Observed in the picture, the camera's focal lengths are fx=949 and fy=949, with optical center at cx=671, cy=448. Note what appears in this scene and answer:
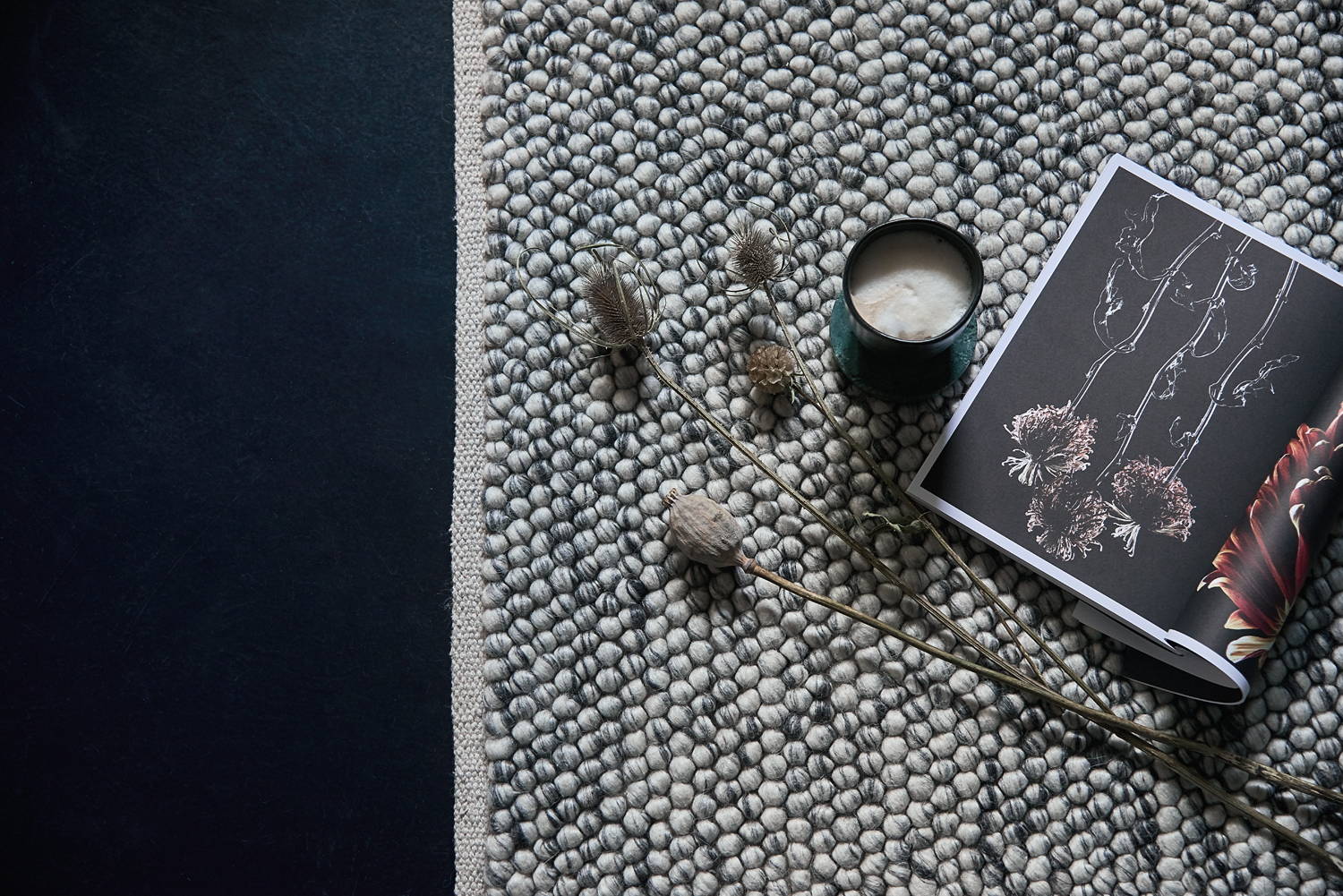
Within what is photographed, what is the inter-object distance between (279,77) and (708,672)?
0.58m

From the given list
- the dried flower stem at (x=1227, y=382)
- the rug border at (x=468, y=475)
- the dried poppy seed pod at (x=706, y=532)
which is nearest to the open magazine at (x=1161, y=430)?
the dried flower stem at (x=1227, y=382)

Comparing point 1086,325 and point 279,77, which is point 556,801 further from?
point 279,77

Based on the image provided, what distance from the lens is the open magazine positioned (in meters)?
0.52

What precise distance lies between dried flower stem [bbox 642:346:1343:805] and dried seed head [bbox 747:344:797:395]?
0.12ft

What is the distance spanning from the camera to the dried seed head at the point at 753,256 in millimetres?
563

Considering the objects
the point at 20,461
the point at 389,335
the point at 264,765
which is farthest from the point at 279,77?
the point at 264,765

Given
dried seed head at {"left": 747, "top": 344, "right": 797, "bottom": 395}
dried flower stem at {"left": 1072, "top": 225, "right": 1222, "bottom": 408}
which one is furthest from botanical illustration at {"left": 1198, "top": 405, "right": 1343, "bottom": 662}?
dried seed head at {"left": 747, "top": 344, "right": 797, "bottom": 395}

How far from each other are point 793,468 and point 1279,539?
0.27 meters

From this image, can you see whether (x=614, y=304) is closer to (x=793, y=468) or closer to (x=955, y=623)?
(x=793, y=468)

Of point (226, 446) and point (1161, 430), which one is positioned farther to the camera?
point (226, 446)

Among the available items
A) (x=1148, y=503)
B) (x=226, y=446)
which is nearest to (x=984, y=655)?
(x=1148, y=503)

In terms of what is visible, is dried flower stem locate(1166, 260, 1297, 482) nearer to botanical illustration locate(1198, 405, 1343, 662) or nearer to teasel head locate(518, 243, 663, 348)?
botanical illustration locate(1198, 405, 1343, 662)

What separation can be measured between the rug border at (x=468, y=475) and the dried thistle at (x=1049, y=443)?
0.32 meters

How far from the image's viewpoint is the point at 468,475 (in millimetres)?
589
